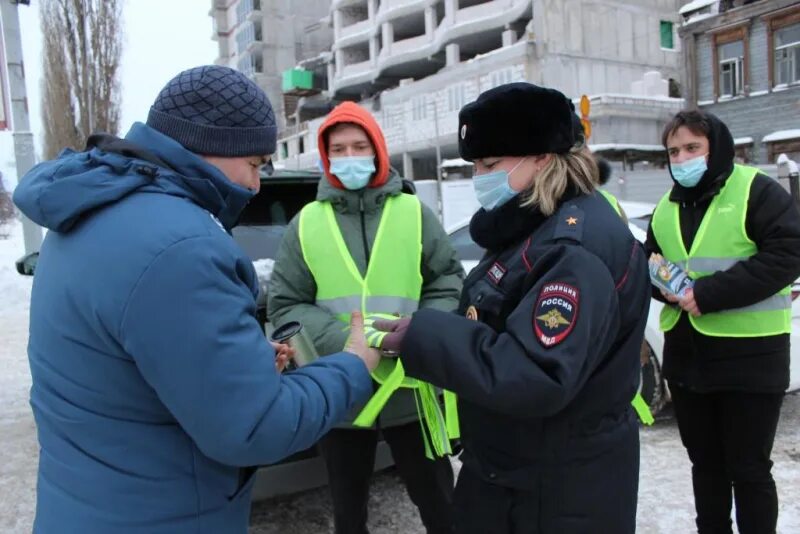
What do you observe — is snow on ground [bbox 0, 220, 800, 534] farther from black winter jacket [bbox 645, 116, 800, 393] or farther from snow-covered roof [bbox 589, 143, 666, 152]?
snow-covered roof [bbox 589, 143, 666, 152]

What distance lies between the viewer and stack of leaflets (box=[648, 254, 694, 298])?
269 cm

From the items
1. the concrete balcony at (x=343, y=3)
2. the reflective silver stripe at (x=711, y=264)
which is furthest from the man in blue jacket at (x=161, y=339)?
the concrete balcony at (x=343, y=3)

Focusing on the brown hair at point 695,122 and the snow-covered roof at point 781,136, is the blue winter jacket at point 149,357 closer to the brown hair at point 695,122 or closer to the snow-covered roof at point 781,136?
the brown hair at point 695,122

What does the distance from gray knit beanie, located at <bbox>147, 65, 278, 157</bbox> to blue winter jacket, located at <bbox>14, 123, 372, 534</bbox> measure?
40 mm

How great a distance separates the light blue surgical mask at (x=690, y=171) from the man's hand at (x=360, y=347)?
5.54ft

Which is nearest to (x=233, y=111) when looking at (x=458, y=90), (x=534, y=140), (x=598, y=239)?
(x=534, y=140)

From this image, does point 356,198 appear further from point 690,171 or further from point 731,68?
point 731,68

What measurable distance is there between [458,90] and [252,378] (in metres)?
36.9

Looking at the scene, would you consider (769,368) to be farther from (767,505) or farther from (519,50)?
(519,50)

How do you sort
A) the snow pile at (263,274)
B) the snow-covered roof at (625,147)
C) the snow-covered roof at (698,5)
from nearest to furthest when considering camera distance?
1. the snow pile at (263,274)
2. the snow-covered roof at (698,5)
3. the snow-covered roof at (625,147)

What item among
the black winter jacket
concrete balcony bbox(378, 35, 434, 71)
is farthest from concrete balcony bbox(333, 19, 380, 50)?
the black winter jacket

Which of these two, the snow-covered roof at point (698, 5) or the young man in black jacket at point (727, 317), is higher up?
the snow-covered roof at point (698, 5)

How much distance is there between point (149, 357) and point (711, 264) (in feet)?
7.31

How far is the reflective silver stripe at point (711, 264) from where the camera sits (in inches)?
104
